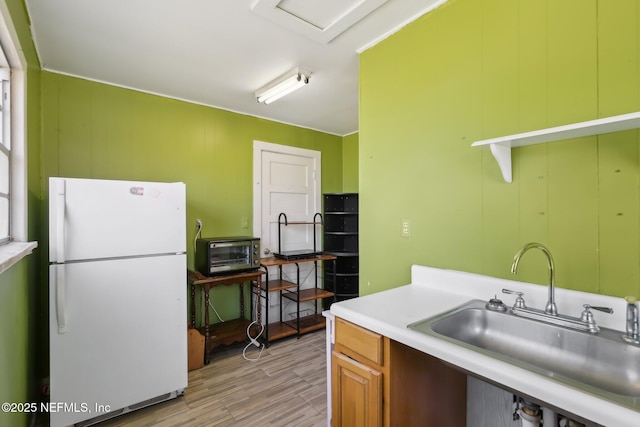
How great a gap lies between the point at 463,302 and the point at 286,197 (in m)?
2.61

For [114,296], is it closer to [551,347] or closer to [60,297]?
[60,297]

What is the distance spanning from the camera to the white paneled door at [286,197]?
3451 millimetres

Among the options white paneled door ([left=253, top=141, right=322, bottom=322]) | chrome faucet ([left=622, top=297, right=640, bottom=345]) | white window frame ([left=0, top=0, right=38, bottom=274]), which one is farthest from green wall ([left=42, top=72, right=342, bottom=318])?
chrome faucet ([left=622, top=297, right=640, bottom=345])

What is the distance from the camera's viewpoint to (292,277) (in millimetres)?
3668

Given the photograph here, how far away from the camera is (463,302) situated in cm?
138

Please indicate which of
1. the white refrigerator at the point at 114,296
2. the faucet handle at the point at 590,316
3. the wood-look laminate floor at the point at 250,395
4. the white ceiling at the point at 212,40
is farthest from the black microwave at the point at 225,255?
the faucet handle at the point at 590,316

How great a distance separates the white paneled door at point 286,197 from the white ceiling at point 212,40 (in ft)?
3.05

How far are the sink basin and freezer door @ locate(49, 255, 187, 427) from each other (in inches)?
69.5

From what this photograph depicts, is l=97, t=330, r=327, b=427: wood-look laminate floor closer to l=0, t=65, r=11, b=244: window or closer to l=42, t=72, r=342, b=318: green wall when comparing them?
l=42, t=72, r=342, b=318: green wall

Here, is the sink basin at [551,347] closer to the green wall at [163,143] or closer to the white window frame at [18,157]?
the white window frame at [18,157]

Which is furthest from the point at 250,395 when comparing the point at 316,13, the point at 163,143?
the point at 316,13

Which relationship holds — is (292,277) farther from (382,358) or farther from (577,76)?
(577,76)

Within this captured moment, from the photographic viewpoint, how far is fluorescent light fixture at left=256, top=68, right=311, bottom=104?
7.42ft

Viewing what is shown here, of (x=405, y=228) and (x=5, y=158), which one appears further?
(x=405, y=228)
